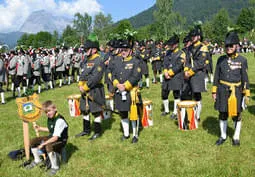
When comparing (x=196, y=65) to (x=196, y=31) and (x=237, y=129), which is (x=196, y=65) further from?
(x=237, y=129)

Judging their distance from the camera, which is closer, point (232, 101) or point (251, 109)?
point (232, 101)

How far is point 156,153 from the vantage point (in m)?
6.54

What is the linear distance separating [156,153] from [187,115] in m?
1.77

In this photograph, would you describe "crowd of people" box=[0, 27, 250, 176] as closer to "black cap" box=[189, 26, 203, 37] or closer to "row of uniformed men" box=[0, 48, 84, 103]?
"black cap" box=[189, 26, 203, 37]

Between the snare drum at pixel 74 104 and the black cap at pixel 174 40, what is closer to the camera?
the black cap at pixel 174 40

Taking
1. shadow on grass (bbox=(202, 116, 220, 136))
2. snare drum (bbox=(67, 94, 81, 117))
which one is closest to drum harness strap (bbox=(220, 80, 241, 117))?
shadow on grass (bbox=(202, 116, 220, 136))

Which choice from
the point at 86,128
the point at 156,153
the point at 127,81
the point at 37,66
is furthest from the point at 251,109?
the point at 37,66

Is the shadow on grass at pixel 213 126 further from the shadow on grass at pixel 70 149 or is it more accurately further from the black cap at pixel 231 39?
the shadow on grass at pixel 70 149

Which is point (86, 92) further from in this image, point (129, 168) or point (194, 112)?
point (194, 112)

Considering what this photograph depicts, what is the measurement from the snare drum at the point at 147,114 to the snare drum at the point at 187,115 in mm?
863

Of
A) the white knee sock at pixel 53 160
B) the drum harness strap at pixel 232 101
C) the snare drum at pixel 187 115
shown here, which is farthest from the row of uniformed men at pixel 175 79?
the white knee sock at pixel 53 160

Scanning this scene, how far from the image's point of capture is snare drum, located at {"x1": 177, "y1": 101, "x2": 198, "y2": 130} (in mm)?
7668

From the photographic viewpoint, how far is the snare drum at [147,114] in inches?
320

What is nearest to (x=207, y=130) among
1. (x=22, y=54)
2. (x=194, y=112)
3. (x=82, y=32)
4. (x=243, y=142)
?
(x=194, y=112)
